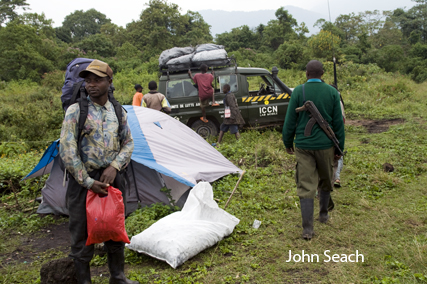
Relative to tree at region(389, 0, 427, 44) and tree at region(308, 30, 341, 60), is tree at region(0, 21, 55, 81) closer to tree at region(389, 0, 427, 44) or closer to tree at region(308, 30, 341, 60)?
tree at region(308, 30, 341, 60)

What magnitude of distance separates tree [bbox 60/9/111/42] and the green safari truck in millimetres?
43773

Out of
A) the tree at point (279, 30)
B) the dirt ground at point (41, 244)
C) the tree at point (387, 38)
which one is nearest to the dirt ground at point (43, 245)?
the dirt ground at point (41, 244)

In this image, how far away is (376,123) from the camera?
11.0 m

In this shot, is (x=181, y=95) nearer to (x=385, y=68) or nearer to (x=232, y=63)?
(x=232, y=63)

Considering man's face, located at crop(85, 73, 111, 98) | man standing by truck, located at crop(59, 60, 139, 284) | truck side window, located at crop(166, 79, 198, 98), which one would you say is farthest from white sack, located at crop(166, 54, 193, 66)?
man's face, located at crop(85, 73, 111, 98)

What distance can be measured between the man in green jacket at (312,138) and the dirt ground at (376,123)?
6.64 metres

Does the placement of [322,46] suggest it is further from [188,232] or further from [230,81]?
[188,232]

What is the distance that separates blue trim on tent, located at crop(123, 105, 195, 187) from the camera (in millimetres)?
4594

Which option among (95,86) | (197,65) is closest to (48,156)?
(95,86)

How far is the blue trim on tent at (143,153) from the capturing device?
15.1 feet

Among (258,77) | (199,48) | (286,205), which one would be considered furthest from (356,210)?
(199,48)

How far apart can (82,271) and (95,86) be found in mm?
1445

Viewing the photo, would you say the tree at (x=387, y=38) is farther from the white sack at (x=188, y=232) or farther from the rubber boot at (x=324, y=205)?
the white sack at (x=188, y=232)

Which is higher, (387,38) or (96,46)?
(96,46)
